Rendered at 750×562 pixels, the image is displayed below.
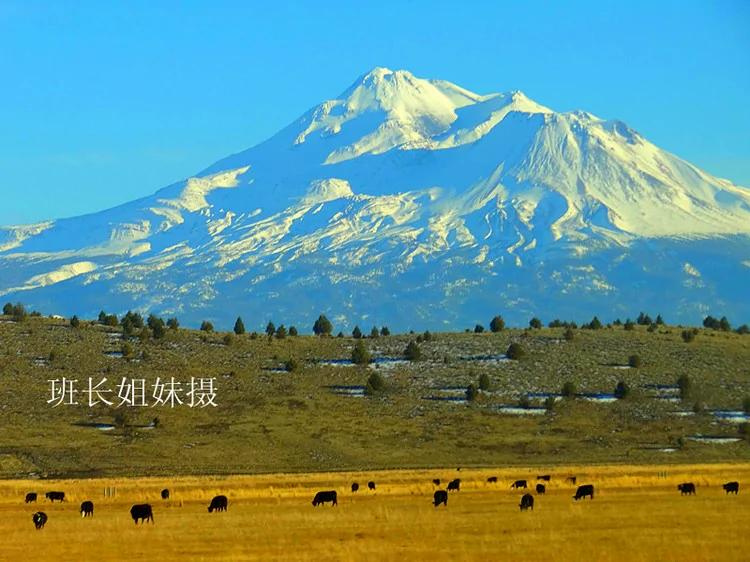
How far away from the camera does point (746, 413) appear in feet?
403

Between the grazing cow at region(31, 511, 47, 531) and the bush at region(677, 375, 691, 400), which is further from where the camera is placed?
the bush at region(677, 375, 691, 400)

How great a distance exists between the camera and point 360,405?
124750 millimetres

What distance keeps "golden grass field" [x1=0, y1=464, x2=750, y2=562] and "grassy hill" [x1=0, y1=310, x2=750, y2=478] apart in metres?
30.5

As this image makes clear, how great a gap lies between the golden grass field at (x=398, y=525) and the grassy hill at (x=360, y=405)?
30.5 metres

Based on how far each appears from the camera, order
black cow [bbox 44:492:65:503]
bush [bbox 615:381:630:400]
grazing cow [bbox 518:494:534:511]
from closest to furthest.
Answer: grazing cow [bbox 518:494:534:511]
black cow [bbox 44:492:65:503]
bush [bbox 615:381:630:400]

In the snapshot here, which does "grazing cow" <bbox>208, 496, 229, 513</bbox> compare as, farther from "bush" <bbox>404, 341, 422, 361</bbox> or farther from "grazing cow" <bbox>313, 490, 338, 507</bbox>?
"bush" <bbox>404, 341, 422, 361</bbox>

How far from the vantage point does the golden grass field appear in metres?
43.7

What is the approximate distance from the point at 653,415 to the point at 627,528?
73.6 metres

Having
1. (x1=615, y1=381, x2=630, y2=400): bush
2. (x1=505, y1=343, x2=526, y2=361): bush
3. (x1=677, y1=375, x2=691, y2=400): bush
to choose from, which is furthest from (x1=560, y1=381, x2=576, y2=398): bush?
(x1=505, y1=343, x2=526, y2=361): bush

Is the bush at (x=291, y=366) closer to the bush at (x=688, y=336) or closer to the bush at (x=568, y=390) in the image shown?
the bush at (x=568, y=390)

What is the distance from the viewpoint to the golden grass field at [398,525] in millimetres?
43688

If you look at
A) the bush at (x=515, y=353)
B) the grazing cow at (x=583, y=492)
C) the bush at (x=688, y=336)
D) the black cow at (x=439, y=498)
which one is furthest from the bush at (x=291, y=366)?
the black cow at (x=439, y=498)

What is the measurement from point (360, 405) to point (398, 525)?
74087 millimetres

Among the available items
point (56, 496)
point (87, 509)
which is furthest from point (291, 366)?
point (87, 509)
